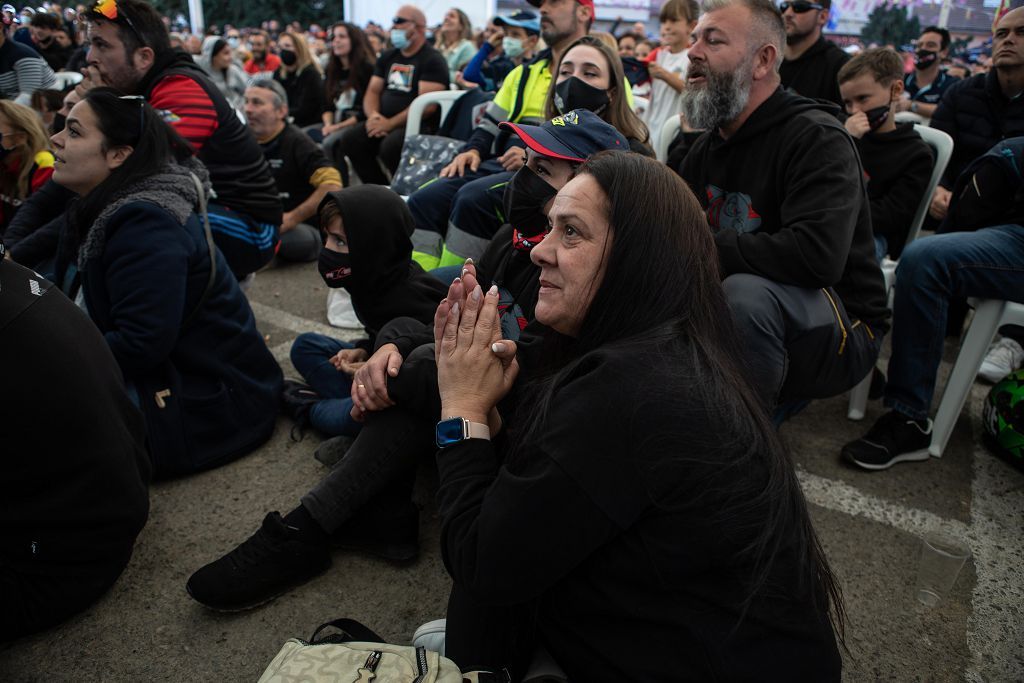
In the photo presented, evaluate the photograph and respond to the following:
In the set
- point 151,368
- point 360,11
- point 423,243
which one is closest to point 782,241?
point 423,243

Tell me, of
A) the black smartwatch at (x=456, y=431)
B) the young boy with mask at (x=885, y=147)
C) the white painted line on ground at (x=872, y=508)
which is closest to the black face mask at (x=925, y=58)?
the young boy with mask at (x=885, y=147)

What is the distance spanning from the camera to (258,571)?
2.04 metres

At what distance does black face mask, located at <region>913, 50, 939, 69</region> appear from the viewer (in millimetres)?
6684

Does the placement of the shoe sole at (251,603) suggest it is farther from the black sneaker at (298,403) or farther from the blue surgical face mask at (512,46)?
the blue surgical face mask at (512,46)

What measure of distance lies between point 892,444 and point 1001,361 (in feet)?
4.97

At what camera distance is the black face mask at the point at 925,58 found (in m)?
6.68

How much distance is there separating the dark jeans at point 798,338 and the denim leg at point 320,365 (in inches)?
66.8

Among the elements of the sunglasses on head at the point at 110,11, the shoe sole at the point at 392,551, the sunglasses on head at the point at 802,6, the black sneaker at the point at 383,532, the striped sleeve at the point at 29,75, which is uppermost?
the sunglasses on head at the point at 802,6

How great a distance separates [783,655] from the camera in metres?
1.24

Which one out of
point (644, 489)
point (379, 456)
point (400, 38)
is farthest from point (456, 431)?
point (400, 38)

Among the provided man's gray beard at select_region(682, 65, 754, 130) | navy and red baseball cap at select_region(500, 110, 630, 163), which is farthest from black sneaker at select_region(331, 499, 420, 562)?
man's gray beard at select_region(682, 65, 754, 130)

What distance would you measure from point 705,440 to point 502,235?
1554mm

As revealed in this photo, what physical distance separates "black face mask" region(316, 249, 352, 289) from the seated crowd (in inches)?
0.6

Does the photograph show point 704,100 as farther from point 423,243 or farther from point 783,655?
point 783,655
